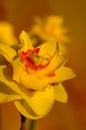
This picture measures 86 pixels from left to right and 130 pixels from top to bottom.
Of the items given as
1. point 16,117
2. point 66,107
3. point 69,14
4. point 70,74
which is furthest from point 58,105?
point 70,74

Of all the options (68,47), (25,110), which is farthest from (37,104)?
(68,47)

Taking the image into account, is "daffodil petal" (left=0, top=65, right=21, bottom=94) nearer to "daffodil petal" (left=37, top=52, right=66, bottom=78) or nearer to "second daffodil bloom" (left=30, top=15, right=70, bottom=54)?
"daffodil petal" (left=37, top=52, right=66, bottom=78)

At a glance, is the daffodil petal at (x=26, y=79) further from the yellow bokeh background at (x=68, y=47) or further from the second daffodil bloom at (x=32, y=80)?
the yellow bokeh background at (x=68, y=47)

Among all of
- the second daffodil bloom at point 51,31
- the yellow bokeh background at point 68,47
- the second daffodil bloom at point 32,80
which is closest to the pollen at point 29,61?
the second daffodil bloom at point 32,80

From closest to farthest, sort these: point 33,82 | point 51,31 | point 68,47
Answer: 1. point 33,82
2. point 51,31
3. point 68,47

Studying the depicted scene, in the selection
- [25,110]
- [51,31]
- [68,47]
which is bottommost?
[68,47]

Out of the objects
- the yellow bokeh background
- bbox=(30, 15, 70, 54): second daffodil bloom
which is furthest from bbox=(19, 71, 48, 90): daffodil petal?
the yellow bokeh background

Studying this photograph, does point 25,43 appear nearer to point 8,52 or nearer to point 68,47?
point 8,52

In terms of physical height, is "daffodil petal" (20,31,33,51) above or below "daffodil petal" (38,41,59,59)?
above
